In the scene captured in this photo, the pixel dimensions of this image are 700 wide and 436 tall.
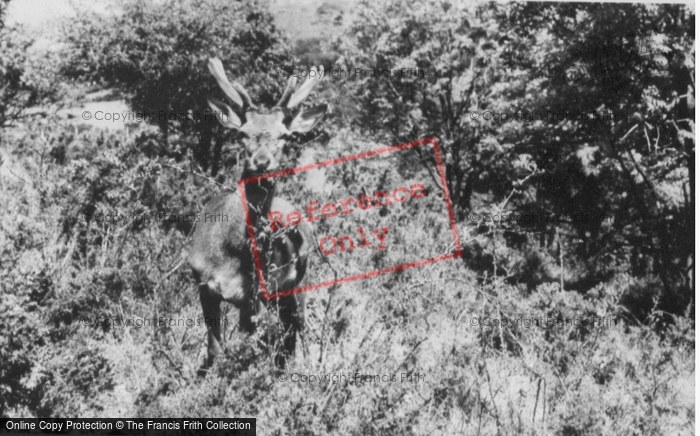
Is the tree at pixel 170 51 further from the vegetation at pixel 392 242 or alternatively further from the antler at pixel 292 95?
the antler at pixel 292 95

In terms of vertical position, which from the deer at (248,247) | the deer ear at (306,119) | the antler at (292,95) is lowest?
the deer at (248,247)

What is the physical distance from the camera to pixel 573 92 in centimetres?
455

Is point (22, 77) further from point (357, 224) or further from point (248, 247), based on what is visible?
point (357, 224)

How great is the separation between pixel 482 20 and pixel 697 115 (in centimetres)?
236

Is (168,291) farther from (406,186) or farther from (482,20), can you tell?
(482,20)

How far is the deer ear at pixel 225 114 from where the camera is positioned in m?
3.32

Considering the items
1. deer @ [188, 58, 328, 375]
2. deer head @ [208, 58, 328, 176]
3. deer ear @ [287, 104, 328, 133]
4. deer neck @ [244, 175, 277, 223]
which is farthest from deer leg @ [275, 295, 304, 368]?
deer ear @ [287, 104, 328, 133]

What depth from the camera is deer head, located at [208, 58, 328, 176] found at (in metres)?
3.13

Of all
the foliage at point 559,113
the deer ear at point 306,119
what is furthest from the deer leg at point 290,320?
the foliage at point 559,113

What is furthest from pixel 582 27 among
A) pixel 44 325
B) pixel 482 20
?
pixel 44 325

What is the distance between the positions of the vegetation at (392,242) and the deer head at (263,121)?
0.39m

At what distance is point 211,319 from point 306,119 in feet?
4.25

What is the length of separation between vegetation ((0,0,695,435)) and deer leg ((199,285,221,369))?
0.34 ft

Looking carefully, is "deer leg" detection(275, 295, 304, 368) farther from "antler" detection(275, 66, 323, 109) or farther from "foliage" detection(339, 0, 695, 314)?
"foliage" detection(339, 0, 695, 314)
